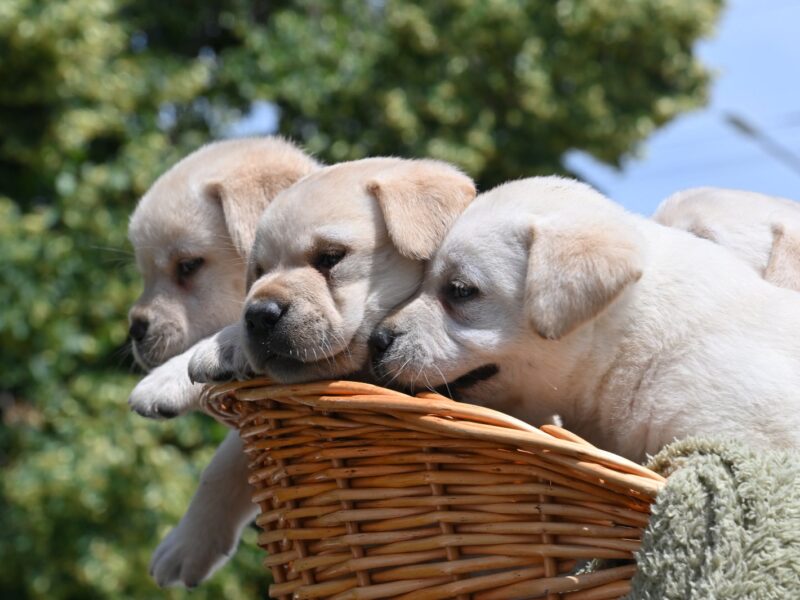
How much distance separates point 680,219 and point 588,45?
21.5ft

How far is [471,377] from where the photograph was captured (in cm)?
267

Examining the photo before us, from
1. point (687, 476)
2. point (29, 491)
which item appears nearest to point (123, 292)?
point (29, 491)

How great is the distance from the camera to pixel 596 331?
2611mm

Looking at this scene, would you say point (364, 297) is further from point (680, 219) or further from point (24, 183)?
point (24, 183)

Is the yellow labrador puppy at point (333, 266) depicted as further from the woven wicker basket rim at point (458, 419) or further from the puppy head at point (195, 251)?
the puppy head at point (195, 251)

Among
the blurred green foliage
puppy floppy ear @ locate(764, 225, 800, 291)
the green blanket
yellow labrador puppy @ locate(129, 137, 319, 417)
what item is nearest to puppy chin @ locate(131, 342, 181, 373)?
yellow labrador puppy @ locate(129, 137, 319, 417)

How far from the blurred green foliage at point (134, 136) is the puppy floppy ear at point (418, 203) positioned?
4.16 meters

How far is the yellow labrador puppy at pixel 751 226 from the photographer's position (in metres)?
3.34

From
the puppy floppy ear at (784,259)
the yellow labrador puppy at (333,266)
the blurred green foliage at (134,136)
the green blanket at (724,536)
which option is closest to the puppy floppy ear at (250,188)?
the yellow labrador puppy at (333,266)

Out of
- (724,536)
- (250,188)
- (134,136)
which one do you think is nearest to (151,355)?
(250,188)

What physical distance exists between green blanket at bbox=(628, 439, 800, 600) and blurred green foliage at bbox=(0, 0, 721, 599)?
5099mm

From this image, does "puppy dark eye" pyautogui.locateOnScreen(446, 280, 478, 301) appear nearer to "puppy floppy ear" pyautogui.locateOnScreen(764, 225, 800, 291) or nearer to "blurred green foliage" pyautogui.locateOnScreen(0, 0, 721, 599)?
"puppy floppy ear" pyautogui.locateOnScreen(764, 225, 800, 291)

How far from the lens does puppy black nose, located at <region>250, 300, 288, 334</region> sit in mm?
2713

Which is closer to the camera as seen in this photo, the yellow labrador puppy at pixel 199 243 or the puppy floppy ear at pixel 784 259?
the puppy floppy ear at pixel 784 259
